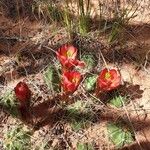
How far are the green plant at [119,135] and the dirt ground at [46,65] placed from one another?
36 mm

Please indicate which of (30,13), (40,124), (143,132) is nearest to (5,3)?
(30,13)

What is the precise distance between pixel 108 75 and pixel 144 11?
0.86 metres

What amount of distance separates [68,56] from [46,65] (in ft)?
1.17

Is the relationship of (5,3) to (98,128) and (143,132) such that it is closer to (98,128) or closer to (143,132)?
(98,128)

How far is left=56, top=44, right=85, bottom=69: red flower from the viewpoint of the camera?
2041 millimetres

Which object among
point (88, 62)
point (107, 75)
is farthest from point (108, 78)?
point (88, 62)

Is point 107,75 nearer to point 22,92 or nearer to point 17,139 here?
point 22,92

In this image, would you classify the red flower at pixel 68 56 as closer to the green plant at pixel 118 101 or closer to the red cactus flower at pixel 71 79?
the red cactus flower at pixel 71 79

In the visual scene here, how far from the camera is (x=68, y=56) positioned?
2.12m

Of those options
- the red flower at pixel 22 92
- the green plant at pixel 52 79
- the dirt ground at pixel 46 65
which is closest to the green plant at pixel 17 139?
the dirt ground at pixel 46 65

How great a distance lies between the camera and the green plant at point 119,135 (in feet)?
7.11

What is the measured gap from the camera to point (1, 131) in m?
2.20

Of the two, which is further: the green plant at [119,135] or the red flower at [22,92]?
the green plant at [119,135]

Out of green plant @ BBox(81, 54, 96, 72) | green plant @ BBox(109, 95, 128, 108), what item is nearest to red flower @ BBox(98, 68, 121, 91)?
green plant @ BBox(109, 95, 128, 108)
